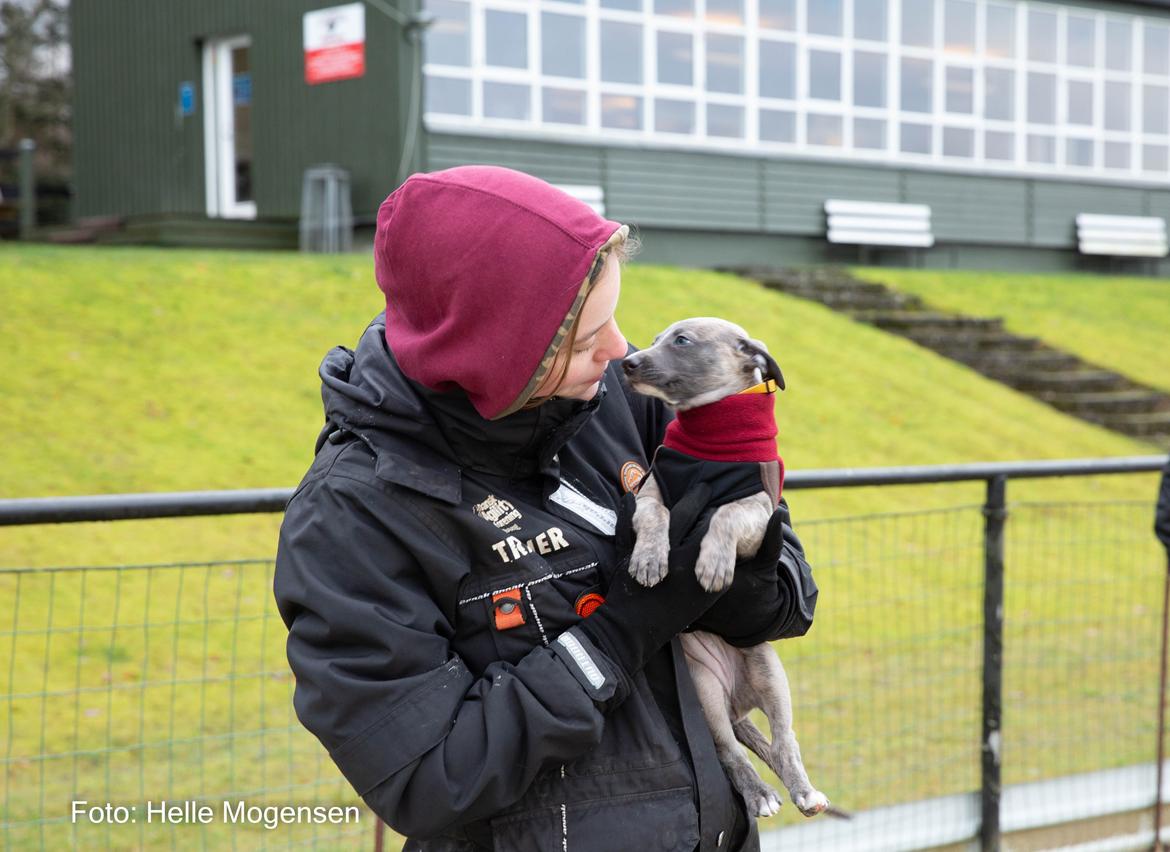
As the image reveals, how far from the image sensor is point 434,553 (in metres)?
2.00

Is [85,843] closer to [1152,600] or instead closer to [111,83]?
[1152,600]

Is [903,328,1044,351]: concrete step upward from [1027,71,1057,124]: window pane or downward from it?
downward

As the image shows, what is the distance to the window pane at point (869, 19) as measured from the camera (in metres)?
21.6

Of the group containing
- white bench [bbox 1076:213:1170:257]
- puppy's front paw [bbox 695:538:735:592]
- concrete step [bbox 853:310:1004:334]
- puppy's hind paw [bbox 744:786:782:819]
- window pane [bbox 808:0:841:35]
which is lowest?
puppy's hind paw [bbox 744:786:782:819]

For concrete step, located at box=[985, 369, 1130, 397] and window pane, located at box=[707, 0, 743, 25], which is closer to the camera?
concrete step, located at box=[985, 369, 1130, 397]

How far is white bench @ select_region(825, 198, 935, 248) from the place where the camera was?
68.0 feet

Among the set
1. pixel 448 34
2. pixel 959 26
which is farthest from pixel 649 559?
pixel 959 26

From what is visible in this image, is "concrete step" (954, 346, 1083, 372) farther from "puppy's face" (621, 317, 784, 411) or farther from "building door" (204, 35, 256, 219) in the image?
"puppy's face" (621, 317, 784, 411)

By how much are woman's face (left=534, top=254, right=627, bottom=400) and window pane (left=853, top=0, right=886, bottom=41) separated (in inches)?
827

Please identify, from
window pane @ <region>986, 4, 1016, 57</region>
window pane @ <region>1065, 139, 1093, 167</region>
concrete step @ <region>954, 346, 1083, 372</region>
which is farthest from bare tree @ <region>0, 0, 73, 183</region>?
concrete step @ <region>954, 346, 1083, 372</region>

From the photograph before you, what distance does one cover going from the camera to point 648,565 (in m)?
2.12

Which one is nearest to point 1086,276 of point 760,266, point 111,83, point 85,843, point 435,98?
point 760,266

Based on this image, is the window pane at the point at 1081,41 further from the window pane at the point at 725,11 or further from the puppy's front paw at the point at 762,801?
the puppy's front paw at the point at 762,801

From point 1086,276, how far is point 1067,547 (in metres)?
14.7
